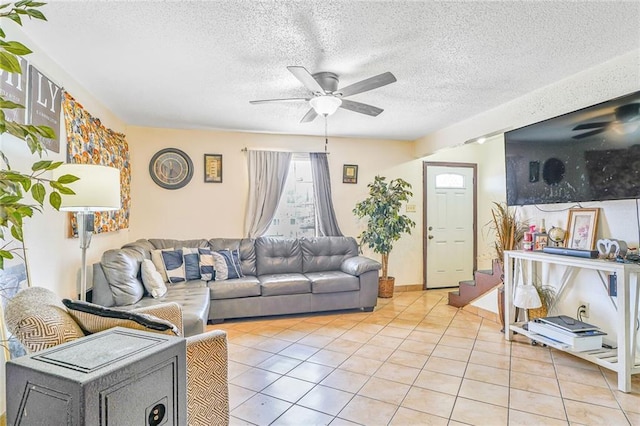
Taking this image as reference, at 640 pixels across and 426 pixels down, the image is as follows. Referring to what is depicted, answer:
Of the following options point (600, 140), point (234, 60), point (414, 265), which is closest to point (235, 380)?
point (234, 60)

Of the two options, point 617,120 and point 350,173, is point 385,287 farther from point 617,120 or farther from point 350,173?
point 617,120

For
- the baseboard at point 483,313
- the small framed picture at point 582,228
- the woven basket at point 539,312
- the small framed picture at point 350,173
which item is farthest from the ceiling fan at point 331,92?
the baseboard at point 483,313

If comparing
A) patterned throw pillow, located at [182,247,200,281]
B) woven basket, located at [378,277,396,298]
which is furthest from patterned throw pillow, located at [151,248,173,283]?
woven basket, located at [378,277,396,298]

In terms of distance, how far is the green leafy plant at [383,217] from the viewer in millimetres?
4691

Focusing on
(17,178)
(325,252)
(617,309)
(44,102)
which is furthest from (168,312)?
(617,309)

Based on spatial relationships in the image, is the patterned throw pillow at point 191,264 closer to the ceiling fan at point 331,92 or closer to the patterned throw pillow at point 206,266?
the patterned throw pillow at point 206,266

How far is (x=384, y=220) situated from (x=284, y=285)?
165cm

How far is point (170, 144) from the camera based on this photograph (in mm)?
4555

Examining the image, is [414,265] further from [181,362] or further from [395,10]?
[181,362]

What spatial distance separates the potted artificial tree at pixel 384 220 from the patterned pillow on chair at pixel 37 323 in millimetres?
3775

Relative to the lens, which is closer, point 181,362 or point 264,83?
point 181,362

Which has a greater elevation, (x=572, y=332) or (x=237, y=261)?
(x=237, y=261)

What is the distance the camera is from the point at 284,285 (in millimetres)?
3953

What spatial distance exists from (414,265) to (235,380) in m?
3.59
